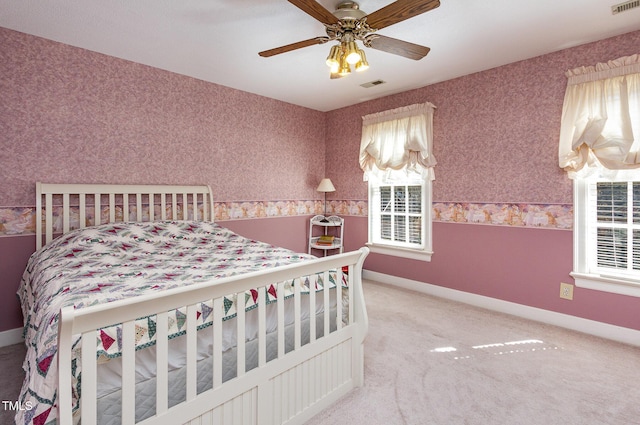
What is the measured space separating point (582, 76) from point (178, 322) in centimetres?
352

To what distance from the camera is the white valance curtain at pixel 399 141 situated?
12.6 feet

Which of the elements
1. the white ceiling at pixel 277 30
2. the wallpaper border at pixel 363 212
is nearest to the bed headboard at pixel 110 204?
the wallpaper border at pixel 363 212

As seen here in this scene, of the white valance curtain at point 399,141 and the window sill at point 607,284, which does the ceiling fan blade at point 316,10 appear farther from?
the window sill at point 607,284

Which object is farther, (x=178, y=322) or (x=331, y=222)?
(x=331, y=222)

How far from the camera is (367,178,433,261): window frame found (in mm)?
3930

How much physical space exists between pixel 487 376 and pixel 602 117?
2.25 metres

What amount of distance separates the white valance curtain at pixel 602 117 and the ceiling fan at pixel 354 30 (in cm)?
156

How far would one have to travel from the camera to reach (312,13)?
187 cm

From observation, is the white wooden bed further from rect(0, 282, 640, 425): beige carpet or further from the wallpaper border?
the wallpaper border

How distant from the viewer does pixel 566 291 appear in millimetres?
2947

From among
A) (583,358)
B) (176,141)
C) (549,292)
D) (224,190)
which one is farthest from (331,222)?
(583,358)

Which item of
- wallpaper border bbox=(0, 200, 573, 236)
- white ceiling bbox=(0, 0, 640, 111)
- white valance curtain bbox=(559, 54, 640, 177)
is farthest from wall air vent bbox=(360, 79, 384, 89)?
white valance curtain bbox=(559, 54, 640, 177)

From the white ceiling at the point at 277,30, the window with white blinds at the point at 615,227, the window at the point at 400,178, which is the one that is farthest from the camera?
the window at the point at 400,178

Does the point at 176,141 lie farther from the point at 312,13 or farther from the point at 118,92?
the point at 312,13
